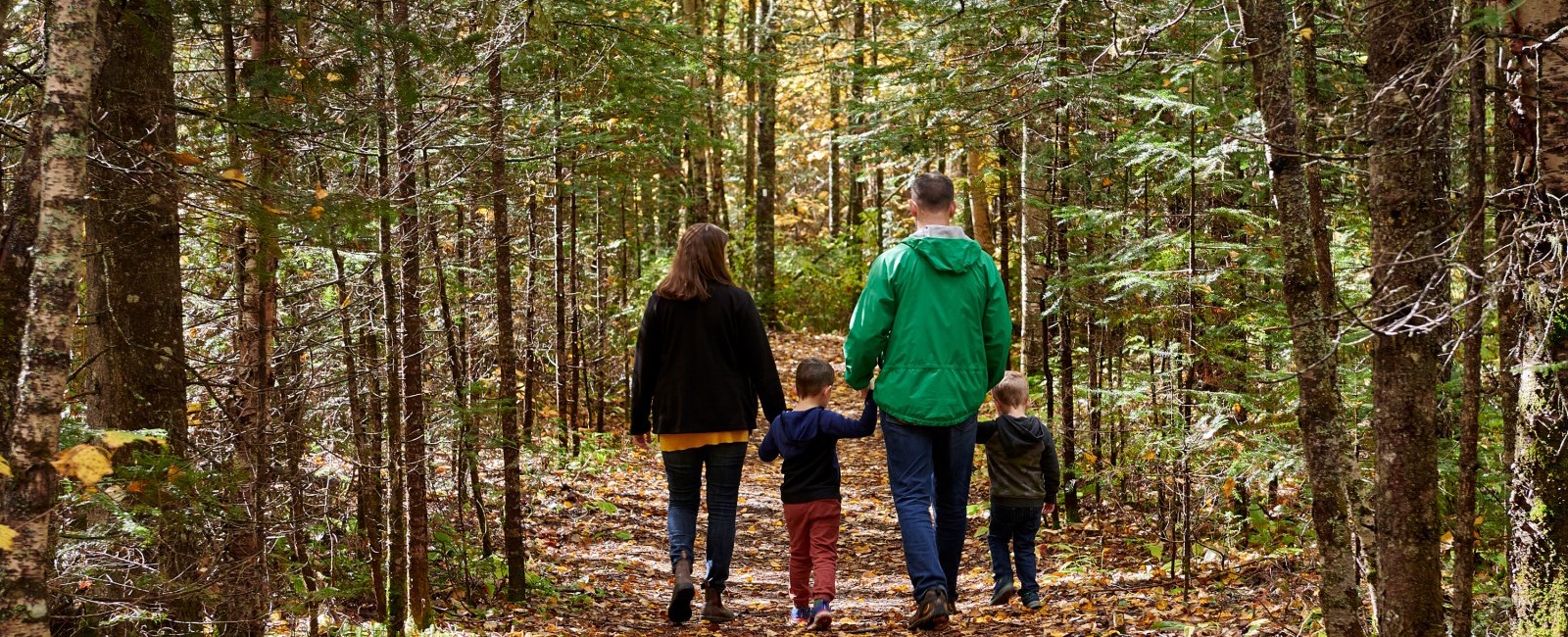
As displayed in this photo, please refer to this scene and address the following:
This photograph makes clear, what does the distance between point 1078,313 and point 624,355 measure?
7.20m

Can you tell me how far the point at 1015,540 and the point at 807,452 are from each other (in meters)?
1.52

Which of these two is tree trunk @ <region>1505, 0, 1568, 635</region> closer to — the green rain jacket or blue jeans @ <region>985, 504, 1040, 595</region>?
the green rain jacket

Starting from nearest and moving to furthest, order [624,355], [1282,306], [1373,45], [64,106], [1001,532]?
[64,106] → [1373,45] → [1001,532] → [1282,306] → [624,355]

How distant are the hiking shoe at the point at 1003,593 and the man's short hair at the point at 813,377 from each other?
1.65 meters

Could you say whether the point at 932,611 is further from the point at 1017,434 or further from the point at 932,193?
the point at 932,193

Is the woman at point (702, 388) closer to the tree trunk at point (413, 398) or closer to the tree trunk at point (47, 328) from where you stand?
the tree trunk at point (413, 398)

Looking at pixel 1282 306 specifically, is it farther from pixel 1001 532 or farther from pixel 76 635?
pixel 76 635

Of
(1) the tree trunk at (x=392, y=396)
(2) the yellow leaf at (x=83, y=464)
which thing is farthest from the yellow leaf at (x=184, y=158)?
(2) the yellow leaf at (x=83, y=464)

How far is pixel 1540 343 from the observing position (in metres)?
4.10

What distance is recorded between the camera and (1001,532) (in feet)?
20.7

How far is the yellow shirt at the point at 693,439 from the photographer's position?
607cm

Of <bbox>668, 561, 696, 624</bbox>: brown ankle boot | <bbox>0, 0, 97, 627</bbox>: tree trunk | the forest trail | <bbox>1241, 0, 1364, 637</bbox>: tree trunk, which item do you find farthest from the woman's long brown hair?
<bbox>0, 0, 97, 627</bbox>: tree trunk

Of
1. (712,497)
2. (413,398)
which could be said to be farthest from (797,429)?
(413,398)

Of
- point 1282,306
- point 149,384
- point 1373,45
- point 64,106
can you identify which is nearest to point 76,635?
point 149,384
